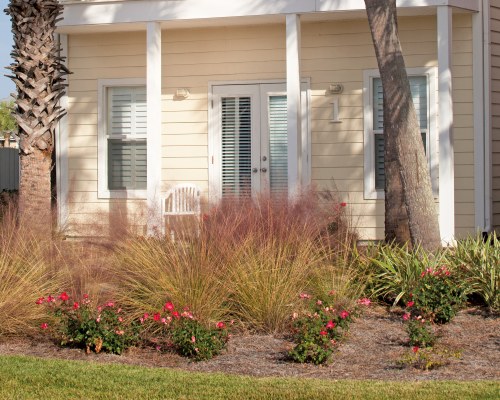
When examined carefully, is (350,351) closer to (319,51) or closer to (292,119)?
(292,119)

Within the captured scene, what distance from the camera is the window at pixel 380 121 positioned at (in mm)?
13102

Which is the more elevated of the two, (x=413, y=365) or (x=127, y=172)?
(x=127, y=172)

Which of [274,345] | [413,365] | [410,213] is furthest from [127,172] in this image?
[413,365]

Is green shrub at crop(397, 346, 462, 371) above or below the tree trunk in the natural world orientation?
below

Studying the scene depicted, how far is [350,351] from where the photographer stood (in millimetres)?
7367

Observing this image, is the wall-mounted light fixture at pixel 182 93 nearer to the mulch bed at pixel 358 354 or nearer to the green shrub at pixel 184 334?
the mulch bed at pixel 358 354

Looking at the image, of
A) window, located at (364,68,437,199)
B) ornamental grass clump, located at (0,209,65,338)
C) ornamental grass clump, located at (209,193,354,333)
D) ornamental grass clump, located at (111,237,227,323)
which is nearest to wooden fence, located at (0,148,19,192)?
window, located at (364,68,437,199)

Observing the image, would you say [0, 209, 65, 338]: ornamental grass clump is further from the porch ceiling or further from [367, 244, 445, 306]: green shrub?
the porch ceiling

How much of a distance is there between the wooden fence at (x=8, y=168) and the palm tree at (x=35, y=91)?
9.51 metres

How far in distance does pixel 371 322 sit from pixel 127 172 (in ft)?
22.5

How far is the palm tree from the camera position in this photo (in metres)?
11.3

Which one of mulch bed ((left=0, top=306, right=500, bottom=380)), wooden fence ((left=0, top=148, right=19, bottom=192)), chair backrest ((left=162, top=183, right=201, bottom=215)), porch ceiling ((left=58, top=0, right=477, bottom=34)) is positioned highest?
porch ceiling ((left=58, top=0, right=477, bottom=34))

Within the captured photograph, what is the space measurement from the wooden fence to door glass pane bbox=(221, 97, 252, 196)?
330 inches

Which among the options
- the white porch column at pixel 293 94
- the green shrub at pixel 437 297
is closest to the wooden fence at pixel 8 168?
the white porch column at pixel 293 94
